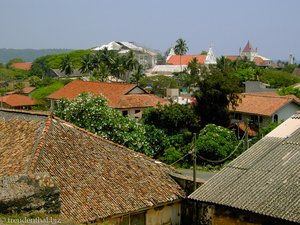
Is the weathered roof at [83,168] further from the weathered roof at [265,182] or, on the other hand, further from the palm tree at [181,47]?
the palm tree at [181,47]

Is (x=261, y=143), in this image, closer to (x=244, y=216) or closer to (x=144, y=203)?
(x=244, y=216)

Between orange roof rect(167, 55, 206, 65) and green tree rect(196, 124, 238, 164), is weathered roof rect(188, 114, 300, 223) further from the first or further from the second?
orange roof rect(167, 55, 206, 65)

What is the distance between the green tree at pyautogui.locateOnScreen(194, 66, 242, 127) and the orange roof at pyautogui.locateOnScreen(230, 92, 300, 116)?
3.78 metres

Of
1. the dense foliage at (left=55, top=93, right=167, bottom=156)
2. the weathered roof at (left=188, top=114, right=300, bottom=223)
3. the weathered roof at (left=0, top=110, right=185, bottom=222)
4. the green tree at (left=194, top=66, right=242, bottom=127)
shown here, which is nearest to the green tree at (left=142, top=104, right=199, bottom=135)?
the green tree at (left=194, top=66, right=242, bottom=127)

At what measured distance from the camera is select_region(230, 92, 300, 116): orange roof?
43706 millimetres

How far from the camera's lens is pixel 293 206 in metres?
12.5

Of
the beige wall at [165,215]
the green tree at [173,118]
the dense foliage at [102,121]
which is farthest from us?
the green tree at [173,118]

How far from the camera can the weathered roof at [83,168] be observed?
47.3 feet

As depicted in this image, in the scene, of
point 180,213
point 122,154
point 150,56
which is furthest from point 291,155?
point 150,56

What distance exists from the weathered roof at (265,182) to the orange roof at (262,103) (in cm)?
2801

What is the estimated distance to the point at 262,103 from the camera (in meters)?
45.7

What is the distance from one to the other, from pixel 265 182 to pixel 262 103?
32.9m

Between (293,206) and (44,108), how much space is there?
54288 mm

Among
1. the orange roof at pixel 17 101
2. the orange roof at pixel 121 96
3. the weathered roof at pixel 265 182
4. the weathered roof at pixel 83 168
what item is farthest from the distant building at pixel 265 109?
the orange roof at pixel 17 101
